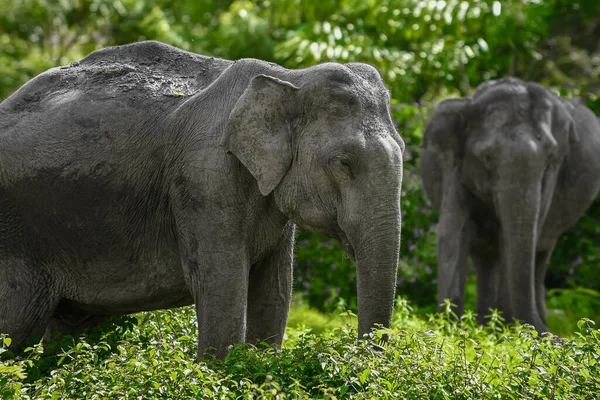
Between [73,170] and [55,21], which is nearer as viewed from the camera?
[73,170]

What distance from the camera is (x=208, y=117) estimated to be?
231 inches

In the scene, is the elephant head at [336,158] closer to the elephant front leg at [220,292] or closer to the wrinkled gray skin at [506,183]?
the elephant front leg at [220,292]

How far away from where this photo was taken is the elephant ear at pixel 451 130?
1024cm

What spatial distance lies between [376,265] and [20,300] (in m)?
1.89

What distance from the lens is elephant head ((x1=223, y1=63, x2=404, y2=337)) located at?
5.50m

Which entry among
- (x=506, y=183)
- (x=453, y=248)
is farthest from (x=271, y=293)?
(x=453, y=248)

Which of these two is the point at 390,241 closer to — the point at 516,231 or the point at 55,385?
the point at 55,385

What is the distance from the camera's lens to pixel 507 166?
954 cm

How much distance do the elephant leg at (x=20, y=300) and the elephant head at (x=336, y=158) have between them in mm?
1305

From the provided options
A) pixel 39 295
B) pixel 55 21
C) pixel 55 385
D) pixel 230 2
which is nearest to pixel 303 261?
pixel 39 295

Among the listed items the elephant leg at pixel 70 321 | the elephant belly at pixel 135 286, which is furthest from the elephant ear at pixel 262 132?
the elephant leg at pixel 70 321

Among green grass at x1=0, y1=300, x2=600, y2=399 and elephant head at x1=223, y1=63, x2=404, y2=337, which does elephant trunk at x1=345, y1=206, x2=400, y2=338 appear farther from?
green grass at x1=0, y1=300, x2=600, y2=399

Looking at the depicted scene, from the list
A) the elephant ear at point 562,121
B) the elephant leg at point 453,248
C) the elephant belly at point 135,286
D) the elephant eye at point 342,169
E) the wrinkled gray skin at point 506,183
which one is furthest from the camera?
the elephant ear at point 562,121

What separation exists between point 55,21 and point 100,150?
53.3 feet
